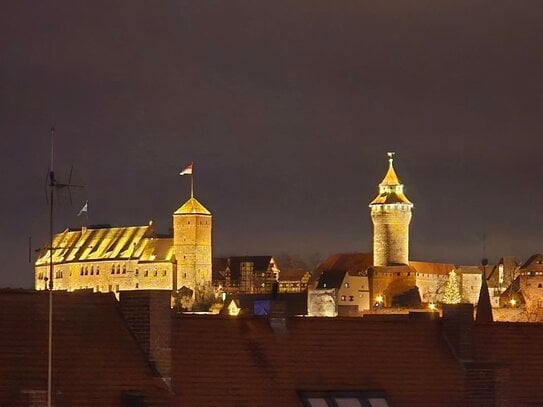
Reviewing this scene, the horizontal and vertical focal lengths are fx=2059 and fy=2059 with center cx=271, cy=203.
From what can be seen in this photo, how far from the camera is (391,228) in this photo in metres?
193

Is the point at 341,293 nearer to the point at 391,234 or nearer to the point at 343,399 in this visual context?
the point at 391,234

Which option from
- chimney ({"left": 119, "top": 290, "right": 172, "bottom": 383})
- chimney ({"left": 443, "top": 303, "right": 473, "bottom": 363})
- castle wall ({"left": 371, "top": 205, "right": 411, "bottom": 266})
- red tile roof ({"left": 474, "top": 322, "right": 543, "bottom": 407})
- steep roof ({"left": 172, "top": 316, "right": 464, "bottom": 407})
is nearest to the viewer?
chimney ({"left": 119, "top": 290, "right": 172, "bottom": 383})

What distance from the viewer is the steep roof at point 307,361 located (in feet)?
111

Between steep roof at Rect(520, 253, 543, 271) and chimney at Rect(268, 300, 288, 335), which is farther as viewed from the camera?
steep roof at Rect(520, 253, 543, 271)

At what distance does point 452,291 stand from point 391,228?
852 centimetres

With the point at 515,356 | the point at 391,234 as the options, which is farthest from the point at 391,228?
the point at 515,356

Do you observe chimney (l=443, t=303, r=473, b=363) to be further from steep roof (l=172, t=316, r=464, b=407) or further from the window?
the window

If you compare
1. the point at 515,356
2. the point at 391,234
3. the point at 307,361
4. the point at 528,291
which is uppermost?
the point at 391,234

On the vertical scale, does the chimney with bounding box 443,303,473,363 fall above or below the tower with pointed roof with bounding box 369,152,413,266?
below

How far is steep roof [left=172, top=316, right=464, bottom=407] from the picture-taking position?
111 ft

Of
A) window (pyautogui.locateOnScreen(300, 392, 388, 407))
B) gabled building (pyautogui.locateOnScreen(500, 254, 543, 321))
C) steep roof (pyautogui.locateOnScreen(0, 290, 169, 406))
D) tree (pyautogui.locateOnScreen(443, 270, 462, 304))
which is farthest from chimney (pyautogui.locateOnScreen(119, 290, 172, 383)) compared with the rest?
tree (pyautogui.locateOnScreen(443, 270, 462, 304))

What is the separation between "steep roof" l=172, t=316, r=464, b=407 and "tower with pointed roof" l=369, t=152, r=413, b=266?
15353 cm

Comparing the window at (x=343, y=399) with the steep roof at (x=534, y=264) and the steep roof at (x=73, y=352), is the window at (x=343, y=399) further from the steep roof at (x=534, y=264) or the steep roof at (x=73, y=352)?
the steep roof at (x=534, y=264)

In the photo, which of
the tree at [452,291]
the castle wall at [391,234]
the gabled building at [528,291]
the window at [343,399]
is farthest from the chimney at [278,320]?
the castle wall at [391,234]
